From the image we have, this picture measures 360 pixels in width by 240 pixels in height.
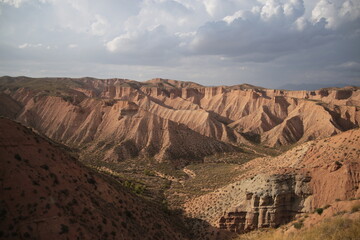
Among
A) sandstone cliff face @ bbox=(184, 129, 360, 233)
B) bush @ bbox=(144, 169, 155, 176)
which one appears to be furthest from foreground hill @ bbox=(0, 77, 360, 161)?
sandstone cliff face @ bbox=(184, 129, 360, 233)

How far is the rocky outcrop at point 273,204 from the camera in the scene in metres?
23.5

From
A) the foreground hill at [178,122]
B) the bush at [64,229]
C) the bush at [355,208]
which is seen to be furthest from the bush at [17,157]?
the foreground hill at [178,122]

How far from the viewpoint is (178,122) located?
95.1 metres

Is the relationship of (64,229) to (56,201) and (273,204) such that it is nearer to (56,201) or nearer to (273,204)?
(56,201)

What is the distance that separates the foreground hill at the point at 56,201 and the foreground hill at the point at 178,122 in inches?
1685

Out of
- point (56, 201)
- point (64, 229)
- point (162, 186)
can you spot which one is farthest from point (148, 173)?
point (64, 229)

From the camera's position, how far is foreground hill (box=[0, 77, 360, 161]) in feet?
238

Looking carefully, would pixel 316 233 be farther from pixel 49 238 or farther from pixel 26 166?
pixel 26 166

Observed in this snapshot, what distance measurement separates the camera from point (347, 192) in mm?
21359

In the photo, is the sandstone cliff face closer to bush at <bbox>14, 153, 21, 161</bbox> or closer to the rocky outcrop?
the rocky outcrop

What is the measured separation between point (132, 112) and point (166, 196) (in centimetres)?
4690

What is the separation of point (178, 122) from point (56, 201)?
258ft

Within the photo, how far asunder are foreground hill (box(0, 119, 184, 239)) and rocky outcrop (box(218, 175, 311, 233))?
6.11 metres

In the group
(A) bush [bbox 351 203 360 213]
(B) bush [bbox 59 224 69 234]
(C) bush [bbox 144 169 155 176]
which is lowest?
(C) bush [bbox 144 169 155 176]
